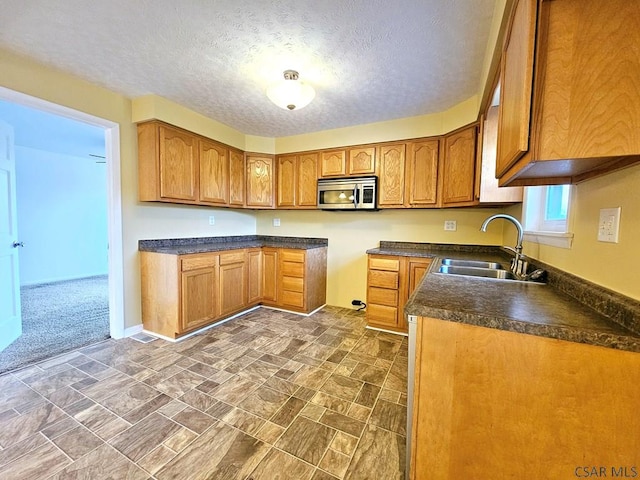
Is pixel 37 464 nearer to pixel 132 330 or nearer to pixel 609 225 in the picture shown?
pixel 132 330

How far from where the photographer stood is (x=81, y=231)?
540 centimetres

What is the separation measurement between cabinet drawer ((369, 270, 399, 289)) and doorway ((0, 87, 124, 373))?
2626 millimetres

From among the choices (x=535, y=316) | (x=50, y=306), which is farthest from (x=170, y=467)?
(x=50, y=306)

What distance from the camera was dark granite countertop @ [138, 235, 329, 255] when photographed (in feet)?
9.22

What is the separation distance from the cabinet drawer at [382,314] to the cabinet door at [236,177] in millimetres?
2232

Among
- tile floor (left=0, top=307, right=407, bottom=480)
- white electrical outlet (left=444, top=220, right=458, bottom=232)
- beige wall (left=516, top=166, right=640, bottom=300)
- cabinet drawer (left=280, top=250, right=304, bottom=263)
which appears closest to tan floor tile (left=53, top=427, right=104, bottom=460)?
tile floor (left=0, top=307, right=407, bottom=480)

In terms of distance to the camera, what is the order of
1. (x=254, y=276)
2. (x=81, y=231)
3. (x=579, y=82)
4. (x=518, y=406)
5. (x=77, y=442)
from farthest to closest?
(x=81, y=231) → (x=254, y=276) → (x=77, y=442) → (x=518, y=406) → (x=579, y=82)

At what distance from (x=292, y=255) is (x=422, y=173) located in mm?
1852

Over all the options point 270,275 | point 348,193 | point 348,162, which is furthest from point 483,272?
point 270,275

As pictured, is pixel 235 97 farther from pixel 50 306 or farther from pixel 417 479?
pixel 50 306

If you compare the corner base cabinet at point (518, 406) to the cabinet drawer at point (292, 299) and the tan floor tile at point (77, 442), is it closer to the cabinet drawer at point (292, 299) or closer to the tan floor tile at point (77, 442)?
the tan floor tile at point (77, 442)

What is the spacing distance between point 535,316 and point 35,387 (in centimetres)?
301

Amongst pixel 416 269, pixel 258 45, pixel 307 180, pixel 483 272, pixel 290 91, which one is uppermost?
pixel 258 45

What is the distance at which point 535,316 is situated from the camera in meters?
0.92
